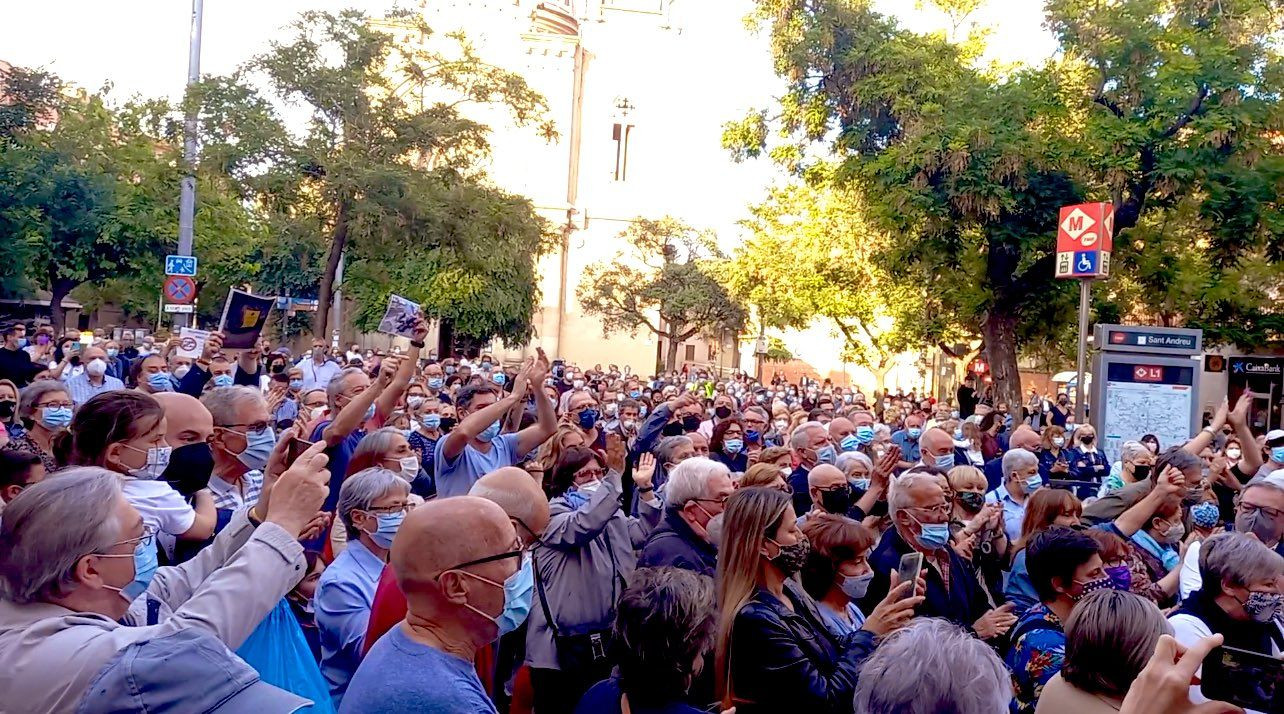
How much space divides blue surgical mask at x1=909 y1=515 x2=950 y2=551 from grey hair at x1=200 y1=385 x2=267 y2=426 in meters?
3.04

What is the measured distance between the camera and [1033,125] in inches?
857

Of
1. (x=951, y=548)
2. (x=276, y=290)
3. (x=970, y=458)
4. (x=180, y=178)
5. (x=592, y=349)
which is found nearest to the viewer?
(x=951, y=548)

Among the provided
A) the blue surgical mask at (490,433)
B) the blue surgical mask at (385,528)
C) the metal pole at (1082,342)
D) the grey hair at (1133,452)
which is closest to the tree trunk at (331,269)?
the metal pole at (1082,342)

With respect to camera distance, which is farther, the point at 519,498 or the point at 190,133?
the point at 190,133

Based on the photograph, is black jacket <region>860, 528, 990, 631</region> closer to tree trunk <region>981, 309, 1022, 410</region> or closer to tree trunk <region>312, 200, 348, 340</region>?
tree trunk <region>312, 200, 348, 340</region>

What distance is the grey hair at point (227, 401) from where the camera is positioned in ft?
16.8

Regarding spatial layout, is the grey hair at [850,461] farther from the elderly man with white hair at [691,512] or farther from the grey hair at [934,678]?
the grey hair at [934,678]

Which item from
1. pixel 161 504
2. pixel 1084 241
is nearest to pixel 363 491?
pixel 161 504

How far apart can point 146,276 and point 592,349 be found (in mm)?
29360

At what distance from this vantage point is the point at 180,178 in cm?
2069

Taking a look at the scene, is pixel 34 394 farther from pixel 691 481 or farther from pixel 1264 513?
pixel 1264 513

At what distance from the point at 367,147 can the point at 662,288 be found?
97.6ft

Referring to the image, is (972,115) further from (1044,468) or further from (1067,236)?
(1044,468)

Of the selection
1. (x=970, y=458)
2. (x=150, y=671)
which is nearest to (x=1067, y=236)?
(x=970, y=458)
